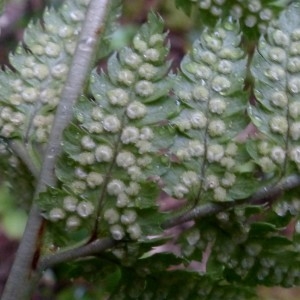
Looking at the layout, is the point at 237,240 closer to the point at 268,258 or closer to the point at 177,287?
the point at 268,258

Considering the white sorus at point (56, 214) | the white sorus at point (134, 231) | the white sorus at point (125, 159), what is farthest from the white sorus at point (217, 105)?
the white sorus at point (56, 214)

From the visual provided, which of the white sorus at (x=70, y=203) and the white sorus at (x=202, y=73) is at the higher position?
the white sorus at (x=202, y=73)

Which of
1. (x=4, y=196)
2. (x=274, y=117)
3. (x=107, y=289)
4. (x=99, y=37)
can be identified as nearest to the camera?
(x=274, y=117)

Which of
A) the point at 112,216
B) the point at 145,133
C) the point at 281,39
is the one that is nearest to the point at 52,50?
the point at 145,133

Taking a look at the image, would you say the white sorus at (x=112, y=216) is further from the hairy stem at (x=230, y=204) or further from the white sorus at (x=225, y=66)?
the white sorus at (x=225, y=66)

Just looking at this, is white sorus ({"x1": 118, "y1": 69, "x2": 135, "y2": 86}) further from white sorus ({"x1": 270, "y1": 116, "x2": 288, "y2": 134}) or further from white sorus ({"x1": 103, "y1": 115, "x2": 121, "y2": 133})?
white sorus ({"x1": 270, "y1": 116, "x2": 288, "y2": 134})

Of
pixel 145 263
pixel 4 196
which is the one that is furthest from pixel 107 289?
pixel 4 196

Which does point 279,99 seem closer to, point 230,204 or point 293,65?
point 293,65
